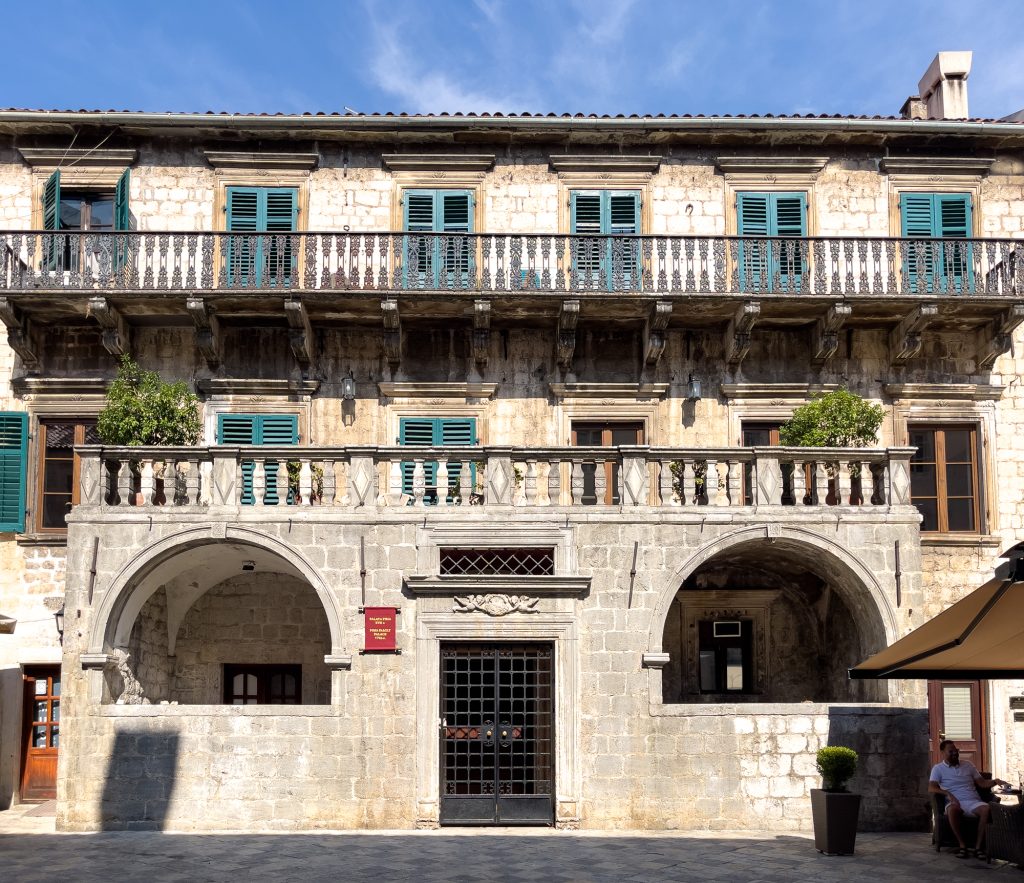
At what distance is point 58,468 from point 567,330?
312 inches

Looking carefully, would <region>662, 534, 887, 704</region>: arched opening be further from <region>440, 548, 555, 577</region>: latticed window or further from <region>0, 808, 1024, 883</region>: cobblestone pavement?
<region>0, 808, 1024, 883</region>: cobblestone pavement

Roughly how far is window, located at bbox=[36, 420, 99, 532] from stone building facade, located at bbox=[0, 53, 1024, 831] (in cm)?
6

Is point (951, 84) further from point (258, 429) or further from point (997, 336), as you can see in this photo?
point (258, 429)

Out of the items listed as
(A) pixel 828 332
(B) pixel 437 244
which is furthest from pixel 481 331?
(A) pixel 828 332

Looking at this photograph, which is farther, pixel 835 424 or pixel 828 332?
pixel 828 332

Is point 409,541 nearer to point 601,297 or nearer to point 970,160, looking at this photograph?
point 601,297

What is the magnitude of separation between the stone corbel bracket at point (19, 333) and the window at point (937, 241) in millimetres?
13219

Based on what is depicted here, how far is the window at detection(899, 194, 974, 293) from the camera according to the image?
18000mm

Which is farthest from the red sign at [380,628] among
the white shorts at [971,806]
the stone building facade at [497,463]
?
the white shorts at [971,806]

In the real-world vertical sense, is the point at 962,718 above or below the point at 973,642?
below

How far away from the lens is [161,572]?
52.0 feet

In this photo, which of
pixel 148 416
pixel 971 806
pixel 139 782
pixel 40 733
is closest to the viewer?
pixel 971 806

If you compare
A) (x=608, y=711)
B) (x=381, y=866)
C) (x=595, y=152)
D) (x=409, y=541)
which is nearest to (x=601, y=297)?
(x=595, y=152)

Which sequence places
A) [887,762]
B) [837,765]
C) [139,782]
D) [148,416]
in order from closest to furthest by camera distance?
[837,765] < [139,782] < [887,762] < [148,416]
